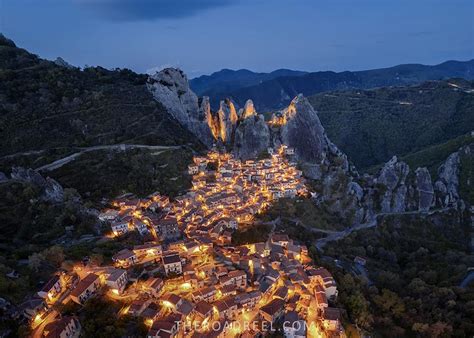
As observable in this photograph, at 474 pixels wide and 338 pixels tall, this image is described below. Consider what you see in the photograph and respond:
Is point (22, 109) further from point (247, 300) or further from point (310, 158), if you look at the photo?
point (310, 158)

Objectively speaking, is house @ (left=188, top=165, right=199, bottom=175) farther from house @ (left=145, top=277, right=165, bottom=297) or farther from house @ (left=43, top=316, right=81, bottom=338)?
house @ (left=43, top=316, right=81, bottom=338)

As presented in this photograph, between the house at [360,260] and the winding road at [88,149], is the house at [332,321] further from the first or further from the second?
the winding road at [88,149]

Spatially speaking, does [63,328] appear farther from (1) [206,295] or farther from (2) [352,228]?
(2) [352,228]

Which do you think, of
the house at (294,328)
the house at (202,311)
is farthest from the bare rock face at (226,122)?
the house at (294,328)

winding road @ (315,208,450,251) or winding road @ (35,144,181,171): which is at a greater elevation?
winding road @ (35,144,181,171)

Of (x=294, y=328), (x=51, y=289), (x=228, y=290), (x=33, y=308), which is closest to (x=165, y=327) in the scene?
(x=228, y=290)

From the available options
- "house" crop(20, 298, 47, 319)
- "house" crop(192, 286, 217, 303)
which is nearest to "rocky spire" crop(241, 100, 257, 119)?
"house" crop(192, 286, 217, 303)
